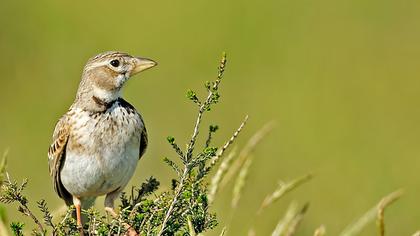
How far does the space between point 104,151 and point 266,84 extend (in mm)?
6164

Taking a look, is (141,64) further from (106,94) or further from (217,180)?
(217,180)

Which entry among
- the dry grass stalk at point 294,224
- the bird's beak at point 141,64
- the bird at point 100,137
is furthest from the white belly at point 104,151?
the dry grass stalk at point 294,224

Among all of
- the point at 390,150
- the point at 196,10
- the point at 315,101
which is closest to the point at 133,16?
the point at 196,10

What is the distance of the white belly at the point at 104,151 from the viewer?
5.77 m

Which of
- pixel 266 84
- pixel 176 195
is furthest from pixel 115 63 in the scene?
pixel 266 84

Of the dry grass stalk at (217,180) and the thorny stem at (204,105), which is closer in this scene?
the thorny stem at (204,105)

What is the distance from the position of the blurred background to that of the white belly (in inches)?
67.5

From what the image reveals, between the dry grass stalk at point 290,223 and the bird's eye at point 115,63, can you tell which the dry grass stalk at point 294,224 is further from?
the bird's eye at point 115,63

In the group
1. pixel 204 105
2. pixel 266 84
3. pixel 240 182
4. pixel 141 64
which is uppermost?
pixel 266 84

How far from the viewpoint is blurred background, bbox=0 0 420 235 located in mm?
9164

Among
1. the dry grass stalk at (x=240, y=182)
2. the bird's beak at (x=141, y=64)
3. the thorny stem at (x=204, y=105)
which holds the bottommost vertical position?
the dry grass stalk at (x=240, y=182)

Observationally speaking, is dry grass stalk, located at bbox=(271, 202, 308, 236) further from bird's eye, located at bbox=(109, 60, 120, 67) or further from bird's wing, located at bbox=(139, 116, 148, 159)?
→ bird's eye, located at bbox=(109, 60, 120, 67)

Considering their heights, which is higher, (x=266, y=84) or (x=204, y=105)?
(x=266, y=84)

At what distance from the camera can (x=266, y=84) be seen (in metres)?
11.9
